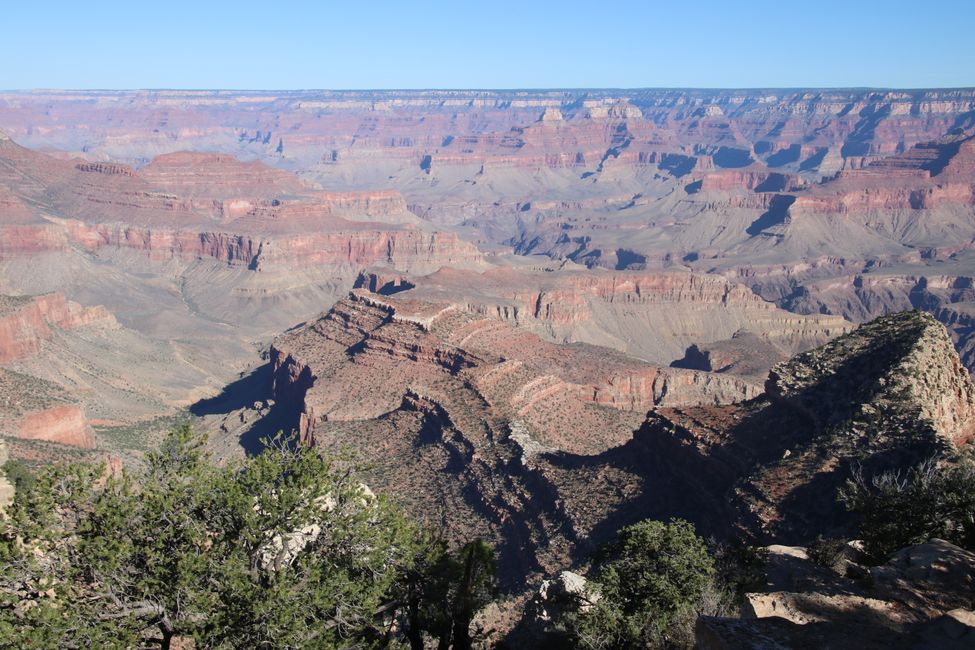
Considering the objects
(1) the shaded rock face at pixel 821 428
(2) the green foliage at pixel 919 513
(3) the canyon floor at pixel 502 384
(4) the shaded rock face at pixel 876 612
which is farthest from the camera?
(3) the canyon floor at pixel 502 384

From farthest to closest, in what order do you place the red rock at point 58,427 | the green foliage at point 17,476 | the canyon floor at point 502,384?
1. the red rock at point 58,427
2. the canyon floor at point 502,384
3. the green foliage at point 17,476

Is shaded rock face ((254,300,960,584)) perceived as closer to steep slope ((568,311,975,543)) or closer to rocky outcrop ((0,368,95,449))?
steep slope ((568,311,975,543))

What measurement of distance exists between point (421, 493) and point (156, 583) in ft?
119

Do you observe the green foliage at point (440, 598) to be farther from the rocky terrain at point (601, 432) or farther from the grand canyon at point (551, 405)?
the rocky terrain at point (601, 432)

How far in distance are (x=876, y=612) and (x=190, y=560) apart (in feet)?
57.7

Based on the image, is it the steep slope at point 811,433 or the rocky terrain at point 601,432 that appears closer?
the steep slope at point 811,433

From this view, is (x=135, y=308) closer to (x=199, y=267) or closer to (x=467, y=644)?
(x=199, y=267)

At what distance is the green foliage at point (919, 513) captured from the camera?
28.0 meters

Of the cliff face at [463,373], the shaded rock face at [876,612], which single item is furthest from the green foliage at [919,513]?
the cliff face at [463,373]

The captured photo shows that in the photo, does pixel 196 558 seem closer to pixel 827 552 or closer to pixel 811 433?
pixel 827 552

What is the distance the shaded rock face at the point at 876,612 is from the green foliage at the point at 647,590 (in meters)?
2.46

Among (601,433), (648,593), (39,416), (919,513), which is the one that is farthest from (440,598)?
(39,416)

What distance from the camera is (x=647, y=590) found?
93.6 ft

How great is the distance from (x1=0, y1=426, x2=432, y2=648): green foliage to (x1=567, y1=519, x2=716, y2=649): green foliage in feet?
25.1
